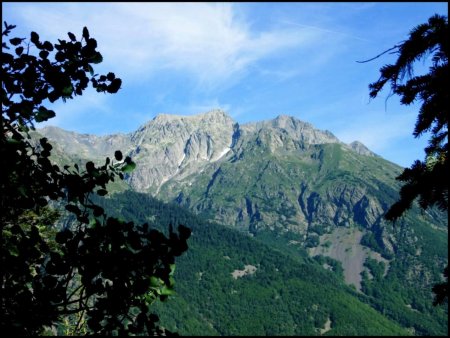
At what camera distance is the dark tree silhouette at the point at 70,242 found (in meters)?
4.66

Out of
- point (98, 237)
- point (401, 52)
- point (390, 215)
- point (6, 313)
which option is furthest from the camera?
point (390, 215)

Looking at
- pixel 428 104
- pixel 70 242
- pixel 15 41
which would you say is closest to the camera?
pixel 70 242

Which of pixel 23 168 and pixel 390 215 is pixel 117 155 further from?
pixel 390 215

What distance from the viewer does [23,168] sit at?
5.32 m

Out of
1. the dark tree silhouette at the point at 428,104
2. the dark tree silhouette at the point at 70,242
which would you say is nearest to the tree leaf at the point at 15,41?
the dark tree silhouette at the point at 70,242

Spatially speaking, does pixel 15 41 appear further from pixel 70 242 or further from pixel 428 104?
pixel 428 104

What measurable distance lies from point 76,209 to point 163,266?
4.26ft

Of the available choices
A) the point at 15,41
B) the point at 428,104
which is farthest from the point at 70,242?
the point at 428,104

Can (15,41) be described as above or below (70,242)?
above

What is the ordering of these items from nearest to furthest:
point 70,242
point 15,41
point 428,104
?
point 70,242, point 15,41, point 428,104

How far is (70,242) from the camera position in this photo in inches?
203

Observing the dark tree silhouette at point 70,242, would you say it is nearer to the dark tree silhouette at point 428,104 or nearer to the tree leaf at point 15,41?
the tree leaf at point 15,41

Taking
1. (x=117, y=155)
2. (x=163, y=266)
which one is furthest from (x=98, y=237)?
(x=117, y=155)

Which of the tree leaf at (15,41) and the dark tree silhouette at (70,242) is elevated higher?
the tree leaf at (15,41)
